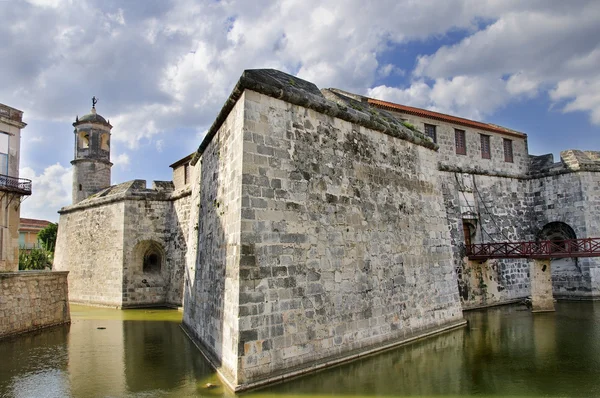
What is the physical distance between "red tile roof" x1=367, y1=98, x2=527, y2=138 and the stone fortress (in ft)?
0.28

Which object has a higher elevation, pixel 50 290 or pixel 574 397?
pixel 50 290

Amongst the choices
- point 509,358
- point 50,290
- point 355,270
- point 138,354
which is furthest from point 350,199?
point 50,290

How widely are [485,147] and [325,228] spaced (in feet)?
41.9

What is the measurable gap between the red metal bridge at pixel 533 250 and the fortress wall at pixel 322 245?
16.7 ft

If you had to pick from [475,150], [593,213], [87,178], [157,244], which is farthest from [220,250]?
[87,178]

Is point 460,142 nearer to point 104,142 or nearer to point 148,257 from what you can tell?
point 148,257

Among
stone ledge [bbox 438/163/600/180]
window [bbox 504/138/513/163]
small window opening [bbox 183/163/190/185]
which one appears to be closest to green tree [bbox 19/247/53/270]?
small window opening [bbox 183/163/190/185]

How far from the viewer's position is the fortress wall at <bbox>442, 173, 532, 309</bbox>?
1625 centimetres

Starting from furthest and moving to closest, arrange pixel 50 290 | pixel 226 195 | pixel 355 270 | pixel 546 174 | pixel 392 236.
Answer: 1. pixel 546 174
2. pixel 50 290
3. pixel 392 236
4. pixel 355 270
5. pixel 226 195

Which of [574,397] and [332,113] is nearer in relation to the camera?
[574,397]

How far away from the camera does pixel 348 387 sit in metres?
7.02

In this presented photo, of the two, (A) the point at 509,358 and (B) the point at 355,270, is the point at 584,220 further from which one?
(B) the point at 355,270

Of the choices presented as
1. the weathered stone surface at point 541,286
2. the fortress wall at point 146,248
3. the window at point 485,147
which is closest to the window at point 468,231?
the weathered stone surface at point 541,286

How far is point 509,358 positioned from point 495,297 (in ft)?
28.6
